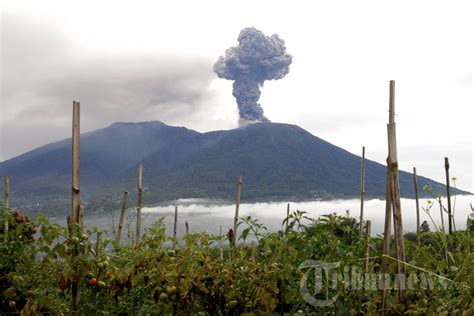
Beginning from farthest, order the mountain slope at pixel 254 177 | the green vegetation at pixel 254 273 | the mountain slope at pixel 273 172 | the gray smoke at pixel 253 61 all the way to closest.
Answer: the gray smoke at pixel 253 61 → the mountain slope at pixel 273 172 → the mountain slope at pixel 254 177 → the green vegetation at pixel 254 273

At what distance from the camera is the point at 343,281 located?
2.32m

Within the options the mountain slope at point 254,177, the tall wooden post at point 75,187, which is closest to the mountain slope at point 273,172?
the mountain slope at point 254,177

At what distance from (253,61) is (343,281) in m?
153

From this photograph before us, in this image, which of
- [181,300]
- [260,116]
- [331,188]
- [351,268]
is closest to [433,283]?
[351,268]

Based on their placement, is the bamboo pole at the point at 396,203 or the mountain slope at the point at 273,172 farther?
the mountain slope at the point at 273,172

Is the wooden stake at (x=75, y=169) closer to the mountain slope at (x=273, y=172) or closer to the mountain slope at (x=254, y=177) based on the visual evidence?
the mountain slope at (x=254, y=177)

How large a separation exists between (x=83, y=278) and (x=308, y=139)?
167404 millimetres

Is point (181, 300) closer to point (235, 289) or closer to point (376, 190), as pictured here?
point (235, 289)

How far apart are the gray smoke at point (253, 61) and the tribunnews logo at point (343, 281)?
14388cm

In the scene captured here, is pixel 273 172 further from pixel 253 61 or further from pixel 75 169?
pixel 75 169

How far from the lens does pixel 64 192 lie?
6230 inches

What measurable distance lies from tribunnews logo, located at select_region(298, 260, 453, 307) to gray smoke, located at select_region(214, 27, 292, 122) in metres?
144

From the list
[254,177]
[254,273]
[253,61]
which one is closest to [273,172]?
[254,177]

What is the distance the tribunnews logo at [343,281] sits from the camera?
2254mm
